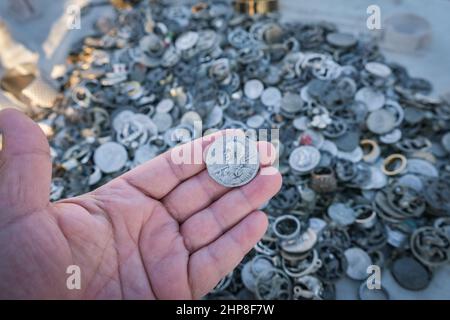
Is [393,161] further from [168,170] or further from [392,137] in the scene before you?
[168,170]

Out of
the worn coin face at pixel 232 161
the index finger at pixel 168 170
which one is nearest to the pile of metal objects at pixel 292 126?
the worn coin face at pixel 232 161

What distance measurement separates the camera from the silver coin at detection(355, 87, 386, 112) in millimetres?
4375

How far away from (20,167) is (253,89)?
11.1 feet

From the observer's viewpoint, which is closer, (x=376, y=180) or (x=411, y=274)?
(x=411, y=274)

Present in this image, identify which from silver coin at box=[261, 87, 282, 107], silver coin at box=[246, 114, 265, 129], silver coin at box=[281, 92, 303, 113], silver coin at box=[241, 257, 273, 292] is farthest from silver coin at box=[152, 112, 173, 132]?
silver coin at box=[241, 257, 273, 292]

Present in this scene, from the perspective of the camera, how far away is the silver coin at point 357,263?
11.0ft

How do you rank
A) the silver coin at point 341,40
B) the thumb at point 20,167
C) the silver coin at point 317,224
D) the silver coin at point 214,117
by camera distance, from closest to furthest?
the thumb at point 20,167
the silver coin at point 317,224
the silver coin at point 214,117
the silver coin at point 341,40

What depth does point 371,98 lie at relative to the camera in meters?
4.44

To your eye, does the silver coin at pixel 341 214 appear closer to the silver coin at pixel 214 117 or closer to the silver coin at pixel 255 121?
the silver coin at pixel 255 121

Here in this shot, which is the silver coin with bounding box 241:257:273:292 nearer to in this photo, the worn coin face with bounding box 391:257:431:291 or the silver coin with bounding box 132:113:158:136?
the worn coin face with bounding box 391:257:431:291

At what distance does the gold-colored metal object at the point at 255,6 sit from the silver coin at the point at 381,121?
2.83 meters

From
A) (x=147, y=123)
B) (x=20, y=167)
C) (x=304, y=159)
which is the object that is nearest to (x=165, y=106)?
(x=147, y=123)

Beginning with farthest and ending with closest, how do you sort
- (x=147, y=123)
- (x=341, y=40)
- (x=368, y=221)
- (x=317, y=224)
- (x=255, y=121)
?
(x=341, y=40), (x=147, y=123), (x=255, y=121), (x=317, y=224), (x=368, y=221)
